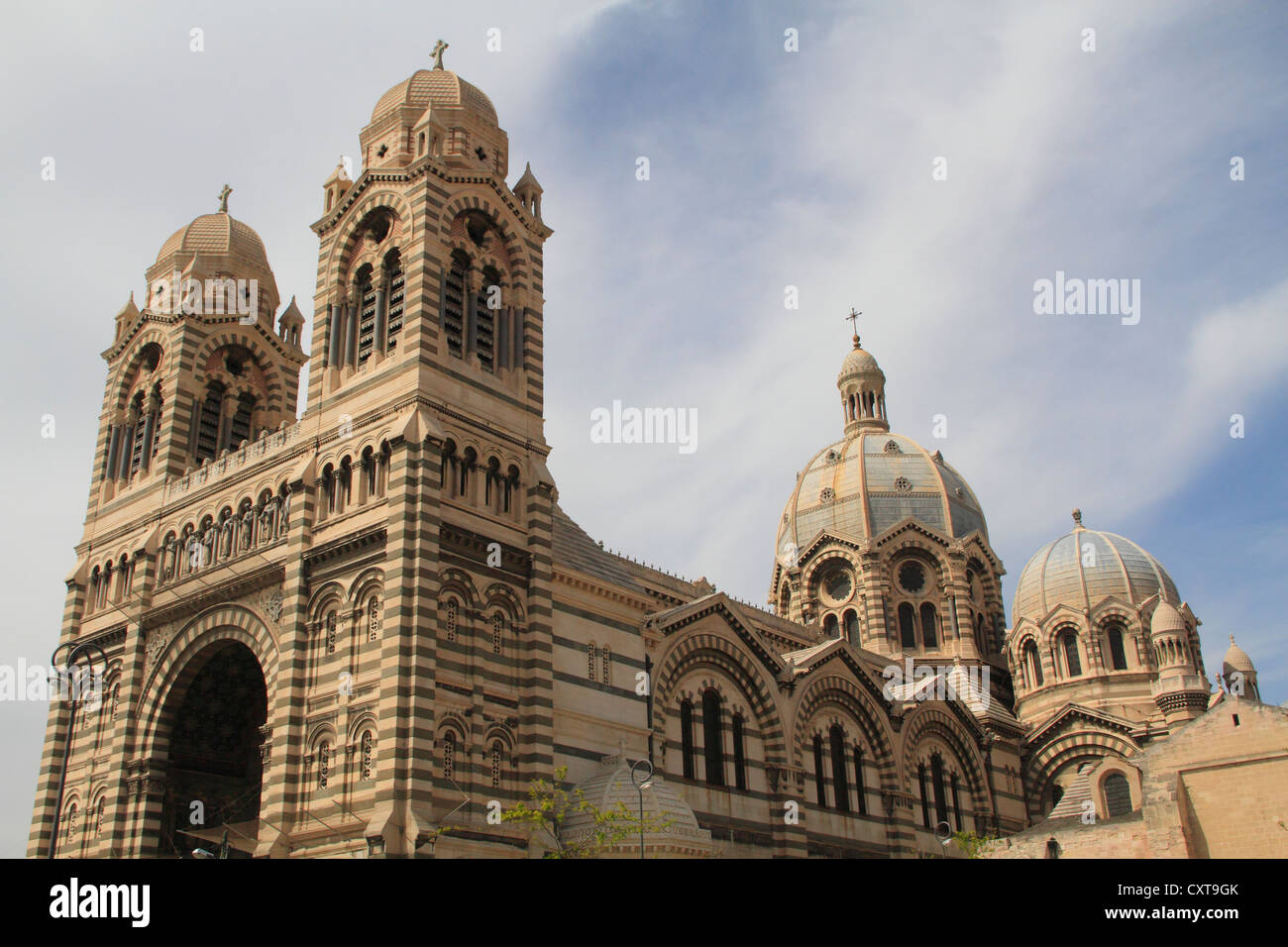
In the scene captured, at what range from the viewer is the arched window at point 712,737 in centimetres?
4134

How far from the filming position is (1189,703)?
56.8 meters

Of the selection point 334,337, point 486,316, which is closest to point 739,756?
point 486,316

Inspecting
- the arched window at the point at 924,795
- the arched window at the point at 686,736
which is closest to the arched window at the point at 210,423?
the arched window at the point at 686,736

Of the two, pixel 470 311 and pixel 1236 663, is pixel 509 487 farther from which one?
pixel 1236 663

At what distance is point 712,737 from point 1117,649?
30.5m

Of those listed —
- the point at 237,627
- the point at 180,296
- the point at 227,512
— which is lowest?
the point at 237,627

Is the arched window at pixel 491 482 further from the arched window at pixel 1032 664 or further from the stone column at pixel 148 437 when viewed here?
the arched window at pixel 1032 664

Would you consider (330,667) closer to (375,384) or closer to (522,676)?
(522,676)

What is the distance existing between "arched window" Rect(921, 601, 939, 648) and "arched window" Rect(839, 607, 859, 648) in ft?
11.7

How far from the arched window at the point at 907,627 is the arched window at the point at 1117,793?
13423 mm

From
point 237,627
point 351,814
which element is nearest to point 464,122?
point 237,627

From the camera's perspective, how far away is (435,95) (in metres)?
40.5

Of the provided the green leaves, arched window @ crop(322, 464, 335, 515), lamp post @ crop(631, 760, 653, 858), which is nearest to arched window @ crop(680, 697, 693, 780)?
lamp post @ crop(631, 760, 653, 858)
